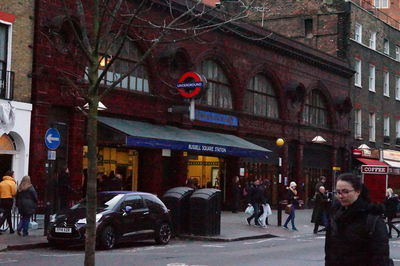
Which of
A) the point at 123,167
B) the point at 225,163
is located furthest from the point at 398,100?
the point at 123,167

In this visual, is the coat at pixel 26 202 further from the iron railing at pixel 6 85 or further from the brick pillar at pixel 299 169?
the brick pillar at pixel 299 169

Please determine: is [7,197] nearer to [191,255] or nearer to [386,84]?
[191,255]

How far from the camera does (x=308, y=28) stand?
151ft

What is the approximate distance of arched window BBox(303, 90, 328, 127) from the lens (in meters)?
41.3

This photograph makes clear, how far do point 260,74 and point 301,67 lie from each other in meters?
4.19

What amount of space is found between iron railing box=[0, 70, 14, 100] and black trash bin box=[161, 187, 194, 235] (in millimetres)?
6166

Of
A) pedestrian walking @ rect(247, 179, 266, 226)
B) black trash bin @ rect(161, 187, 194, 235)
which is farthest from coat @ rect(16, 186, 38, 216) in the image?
pedestrian walking @ rect(247, 179, 266, 226)

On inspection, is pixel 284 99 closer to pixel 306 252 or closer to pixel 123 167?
pixel 123 167

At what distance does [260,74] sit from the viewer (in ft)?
122

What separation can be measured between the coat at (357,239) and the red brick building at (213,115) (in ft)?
55.6

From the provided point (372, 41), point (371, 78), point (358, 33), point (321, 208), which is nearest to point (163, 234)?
point (321, 208)

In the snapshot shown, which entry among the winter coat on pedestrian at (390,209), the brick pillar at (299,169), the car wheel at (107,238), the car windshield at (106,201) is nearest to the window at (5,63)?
the car windshield at (106,201)

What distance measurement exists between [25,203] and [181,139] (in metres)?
10.9

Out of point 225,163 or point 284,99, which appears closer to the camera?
point 225,163
